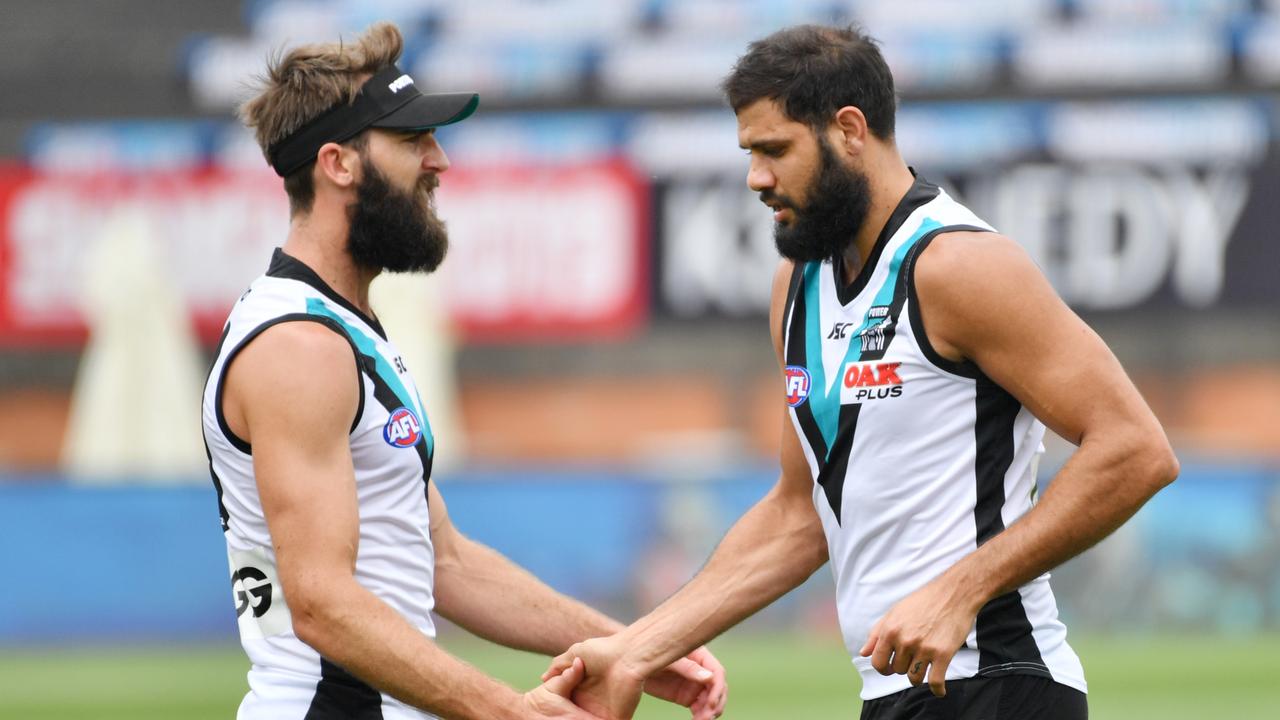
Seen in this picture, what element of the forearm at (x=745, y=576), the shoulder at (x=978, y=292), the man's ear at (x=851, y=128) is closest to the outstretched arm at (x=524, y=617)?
the forearm at (x=745, y=576)

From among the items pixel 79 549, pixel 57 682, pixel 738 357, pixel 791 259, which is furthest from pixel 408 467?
pixel 738 357

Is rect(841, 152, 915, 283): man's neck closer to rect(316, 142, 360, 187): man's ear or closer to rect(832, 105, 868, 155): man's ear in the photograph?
rect(832, 105, 868, 155): man's ear

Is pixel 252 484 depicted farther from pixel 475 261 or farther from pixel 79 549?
pixel 475 261

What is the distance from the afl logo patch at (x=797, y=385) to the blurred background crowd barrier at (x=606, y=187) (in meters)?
11.0

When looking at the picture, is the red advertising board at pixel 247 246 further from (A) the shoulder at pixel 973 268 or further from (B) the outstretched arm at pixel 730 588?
(A) the shoulder at pixel 973 268

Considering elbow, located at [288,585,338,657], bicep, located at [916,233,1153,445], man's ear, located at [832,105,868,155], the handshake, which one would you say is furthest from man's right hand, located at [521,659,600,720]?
man's ear, located at [832,105,868,155]

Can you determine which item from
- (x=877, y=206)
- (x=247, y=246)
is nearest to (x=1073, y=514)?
(x=877, y=206)

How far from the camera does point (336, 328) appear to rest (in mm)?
3623

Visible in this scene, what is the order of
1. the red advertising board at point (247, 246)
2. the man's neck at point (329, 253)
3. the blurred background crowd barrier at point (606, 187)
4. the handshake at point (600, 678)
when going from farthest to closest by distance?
the red advertising board at point (247, 246), the blurred background crowd barrier at point (606, 187), the handshake at point (600, 678), the man's neck at point (329, 253)

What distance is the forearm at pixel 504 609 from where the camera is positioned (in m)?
4.21

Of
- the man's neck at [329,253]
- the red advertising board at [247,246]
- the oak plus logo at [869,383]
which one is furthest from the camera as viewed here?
the red advertising board at [247,246]

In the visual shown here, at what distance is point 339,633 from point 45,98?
1554 centimetres

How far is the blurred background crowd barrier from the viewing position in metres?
16.6

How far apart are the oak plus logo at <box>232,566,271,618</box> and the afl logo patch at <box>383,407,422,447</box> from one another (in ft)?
1.22
